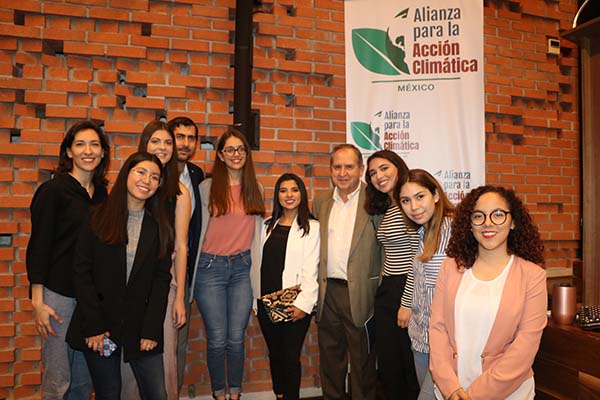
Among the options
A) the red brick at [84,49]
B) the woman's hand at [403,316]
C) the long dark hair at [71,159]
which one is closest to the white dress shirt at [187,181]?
the long dark hair at [71,159]

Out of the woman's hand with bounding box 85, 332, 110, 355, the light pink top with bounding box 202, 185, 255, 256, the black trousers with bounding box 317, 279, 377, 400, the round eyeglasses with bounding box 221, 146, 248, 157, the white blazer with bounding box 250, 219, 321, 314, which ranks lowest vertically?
the black trousers with bounding box 317, 279, 377, 400

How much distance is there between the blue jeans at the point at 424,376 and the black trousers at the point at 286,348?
0.76 m

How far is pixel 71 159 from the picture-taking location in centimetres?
240

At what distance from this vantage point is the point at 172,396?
8.05 ft

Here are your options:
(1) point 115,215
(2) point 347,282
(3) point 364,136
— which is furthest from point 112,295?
(3) point 364,136

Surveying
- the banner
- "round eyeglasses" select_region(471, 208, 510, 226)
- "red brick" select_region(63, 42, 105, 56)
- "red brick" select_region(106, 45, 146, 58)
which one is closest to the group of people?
"round eyeglasses" select_region(471, 208, 510, 226)

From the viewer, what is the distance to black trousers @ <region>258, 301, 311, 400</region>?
110 inches

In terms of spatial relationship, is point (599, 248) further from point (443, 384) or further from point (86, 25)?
point (86, 25)

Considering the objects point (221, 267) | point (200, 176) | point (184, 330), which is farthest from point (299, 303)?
point (200, 176)

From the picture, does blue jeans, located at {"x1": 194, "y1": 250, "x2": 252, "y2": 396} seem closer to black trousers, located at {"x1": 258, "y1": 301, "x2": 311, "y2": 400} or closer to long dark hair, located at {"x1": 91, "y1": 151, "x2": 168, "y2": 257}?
black trousers, located at {"x1": 258, "y1": 301, "x2": 311, "y2": 400}

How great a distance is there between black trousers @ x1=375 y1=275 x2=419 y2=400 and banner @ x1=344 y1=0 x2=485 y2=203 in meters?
1.11

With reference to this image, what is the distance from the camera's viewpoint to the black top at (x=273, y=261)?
281 centimetres

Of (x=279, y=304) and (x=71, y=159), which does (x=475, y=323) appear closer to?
(x=279, y=304)

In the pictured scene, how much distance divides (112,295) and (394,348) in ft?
4.87
